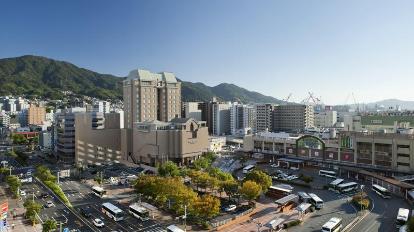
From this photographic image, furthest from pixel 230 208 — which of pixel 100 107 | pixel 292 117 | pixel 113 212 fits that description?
pixel 292 117

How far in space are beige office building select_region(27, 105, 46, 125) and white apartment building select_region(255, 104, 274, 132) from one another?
95.3 meters

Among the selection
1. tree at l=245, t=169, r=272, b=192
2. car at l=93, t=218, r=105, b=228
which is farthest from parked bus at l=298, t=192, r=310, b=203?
car at l=93, t=218, r=105, b=228

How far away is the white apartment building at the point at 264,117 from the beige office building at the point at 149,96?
42.5m

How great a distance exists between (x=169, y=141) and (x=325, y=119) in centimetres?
9982

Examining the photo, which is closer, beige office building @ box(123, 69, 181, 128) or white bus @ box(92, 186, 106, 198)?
white bus @ box(92, 186, 106, 198)

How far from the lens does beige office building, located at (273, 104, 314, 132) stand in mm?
116875

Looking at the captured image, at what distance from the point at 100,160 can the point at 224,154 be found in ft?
94.5

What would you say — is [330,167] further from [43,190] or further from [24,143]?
[24,143]

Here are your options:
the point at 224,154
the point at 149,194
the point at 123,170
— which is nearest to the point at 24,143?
the point at 123,170

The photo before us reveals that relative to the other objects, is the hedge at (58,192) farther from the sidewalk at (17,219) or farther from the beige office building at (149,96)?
the beige office building at (149,96)

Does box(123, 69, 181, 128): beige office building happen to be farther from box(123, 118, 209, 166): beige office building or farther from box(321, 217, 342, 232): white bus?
box(321, 217, 342, 232): white bus

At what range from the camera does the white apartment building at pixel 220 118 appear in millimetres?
119062

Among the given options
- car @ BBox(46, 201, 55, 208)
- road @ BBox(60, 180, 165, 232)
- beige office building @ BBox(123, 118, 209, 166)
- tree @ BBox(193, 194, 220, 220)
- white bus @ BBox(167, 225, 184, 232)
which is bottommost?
road @ BBox(60, 180, 165, 232)

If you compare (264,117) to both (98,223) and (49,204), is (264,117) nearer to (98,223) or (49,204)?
(49,204)
